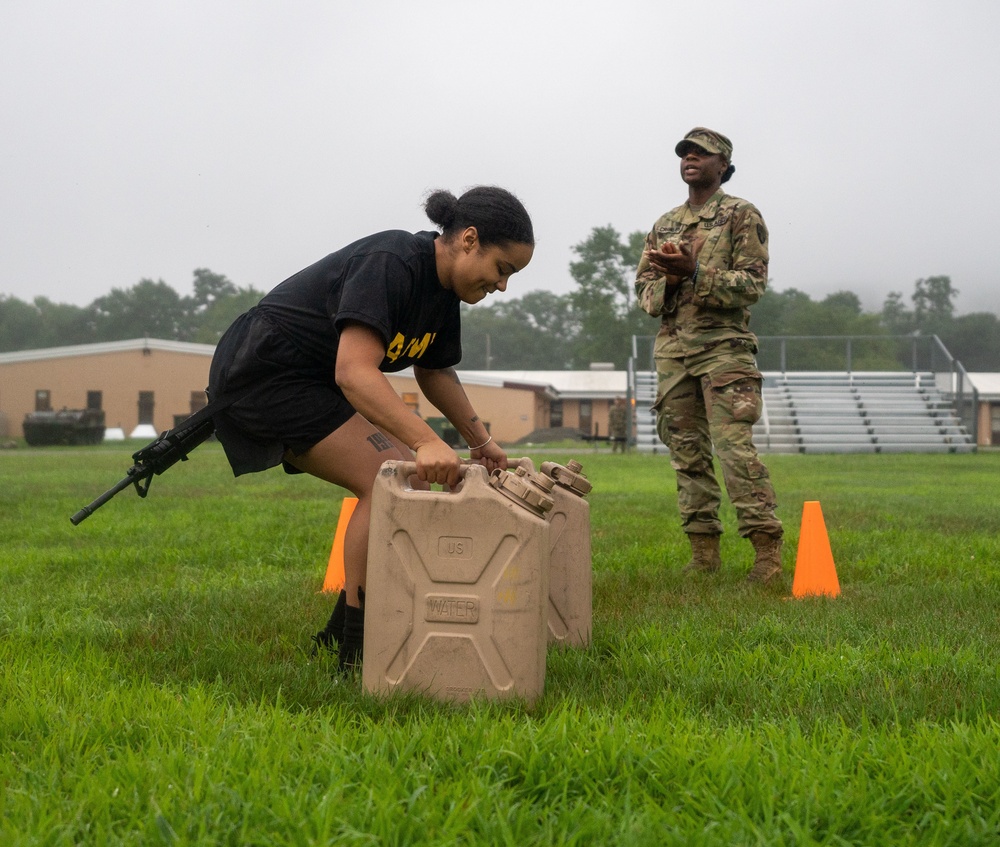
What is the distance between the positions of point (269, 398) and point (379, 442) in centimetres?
40

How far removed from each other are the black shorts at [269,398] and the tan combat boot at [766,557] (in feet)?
8.98

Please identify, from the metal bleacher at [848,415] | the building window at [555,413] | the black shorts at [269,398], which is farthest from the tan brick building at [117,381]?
the black shorts at [269,398]

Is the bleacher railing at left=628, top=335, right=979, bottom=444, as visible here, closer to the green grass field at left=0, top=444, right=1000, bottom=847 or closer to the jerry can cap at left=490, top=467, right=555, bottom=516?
the green grass field at left=0, top=444, right=1000, bottom=847

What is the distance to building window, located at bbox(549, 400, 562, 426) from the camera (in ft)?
189

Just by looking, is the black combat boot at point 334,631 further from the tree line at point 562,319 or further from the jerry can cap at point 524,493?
the tree line at point 562,319

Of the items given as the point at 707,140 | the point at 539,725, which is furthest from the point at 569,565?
the point at 707,140

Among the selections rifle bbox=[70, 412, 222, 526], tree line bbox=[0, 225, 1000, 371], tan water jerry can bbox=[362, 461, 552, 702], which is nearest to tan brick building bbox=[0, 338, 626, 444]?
tree line bbox=[0, 225, 1000, 371]

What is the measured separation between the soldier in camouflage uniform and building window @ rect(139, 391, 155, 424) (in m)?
46.0

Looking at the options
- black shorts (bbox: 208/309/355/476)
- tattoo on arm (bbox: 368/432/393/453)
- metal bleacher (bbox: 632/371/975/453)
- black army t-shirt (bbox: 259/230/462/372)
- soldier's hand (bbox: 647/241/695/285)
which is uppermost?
soldier's hand (bbox: 647/241/695/285)

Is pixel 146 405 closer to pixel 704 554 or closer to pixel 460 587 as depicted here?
pixel 704 554

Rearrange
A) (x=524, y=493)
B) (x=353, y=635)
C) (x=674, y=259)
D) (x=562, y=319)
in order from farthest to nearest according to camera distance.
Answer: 1. (x=562, y=319)
2. (x=674, y=259)
3. (x=353, y=635)
4. (x=524, y=493)

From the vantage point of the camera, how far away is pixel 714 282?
5.56 meters

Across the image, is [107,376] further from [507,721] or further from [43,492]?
[507,721]

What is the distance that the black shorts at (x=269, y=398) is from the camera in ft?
11.6
